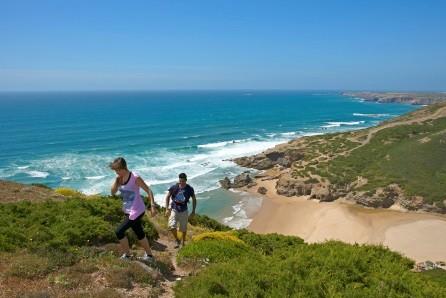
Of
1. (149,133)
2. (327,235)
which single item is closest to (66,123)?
(149,133)

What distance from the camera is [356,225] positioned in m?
34.1

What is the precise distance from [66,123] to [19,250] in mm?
98864

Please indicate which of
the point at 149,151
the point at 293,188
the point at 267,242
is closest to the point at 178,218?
the point at 267,242

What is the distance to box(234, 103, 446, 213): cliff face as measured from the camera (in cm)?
4031

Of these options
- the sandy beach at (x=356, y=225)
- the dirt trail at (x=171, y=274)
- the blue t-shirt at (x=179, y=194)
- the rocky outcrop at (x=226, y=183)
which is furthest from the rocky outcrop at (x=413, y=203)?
the blue t-shirt at (x=179, y=194)

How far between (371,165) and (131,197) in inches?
1830

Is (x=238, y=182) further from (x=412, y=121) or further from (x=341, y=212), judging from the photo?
(x=412, y=121)

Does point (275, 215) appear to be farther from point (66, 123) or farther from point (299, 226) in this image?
point (66, 123)

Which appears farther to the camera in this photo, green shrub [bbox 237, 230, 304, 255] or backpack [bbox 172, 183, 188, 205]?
green shrub [bbox 237, 230, 304, 255]

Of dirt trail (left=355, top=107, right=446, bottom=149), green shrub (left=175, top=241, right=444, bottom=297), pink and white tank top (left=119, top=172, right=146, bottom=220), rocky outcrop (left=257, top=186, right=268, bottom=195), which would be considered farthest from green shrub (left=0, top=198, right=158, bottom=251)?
dirt trail (left=355, top=107, right=446, bottom=149)

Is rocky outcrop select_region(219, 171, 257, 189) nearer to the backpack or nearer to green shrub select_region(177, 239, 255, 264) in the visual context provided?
the backpack

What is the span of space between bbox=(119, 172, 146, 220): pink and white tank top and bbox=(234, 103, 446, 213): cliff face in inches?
1390

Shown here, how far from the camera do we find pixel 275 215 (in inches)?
1484

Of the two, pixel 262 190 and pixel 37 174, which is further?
pixel 37 174
